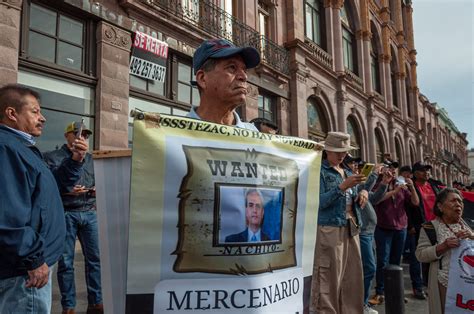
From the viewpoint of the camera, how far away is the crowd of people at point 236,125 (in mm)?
1872

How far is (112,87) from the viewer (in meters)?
8.39

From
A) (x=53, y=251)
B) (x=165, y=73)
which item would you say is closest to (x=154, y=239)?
(x=53, y=251)

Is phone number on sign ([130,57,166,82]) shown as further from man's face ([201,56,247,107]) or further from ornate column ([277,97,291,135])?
man's face ([201,56,247,107])

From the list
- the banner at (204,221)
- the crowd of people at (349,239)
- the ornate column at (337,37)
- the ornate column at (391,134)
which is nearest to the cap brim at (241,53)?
the banner at (204,221)

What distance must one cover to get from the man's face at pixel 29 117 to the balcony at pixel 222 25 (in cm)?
711

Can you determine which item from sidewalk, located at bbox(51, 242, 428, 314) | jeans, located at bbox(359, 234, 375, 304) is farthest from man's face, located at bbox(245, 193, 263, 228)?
sidewalk, located at bbox(51, 242, 428, 314)

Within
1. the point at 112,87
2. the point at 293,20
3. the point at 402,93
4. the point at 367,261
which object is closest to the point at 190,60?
the point at 112,87

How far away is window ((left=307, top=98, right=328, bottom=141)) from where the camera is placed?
16484 mm

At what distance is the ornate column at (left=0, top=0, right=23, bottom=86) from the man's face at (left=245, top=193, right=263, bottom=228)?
6439 mm

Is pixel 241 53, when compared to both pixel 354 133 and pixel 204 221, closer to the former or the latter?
pixel 204 221

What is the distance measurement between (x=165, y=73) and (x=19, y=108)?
7578 millimetres

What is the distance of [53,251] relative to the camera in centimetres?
245

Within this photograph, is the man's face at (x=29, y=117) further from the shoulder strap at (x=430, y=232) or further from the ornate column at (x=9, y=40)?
the ornate column at (x=9, y=40)

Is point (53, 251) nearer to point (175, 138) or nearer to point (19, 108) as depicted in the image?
point (19, 108)
